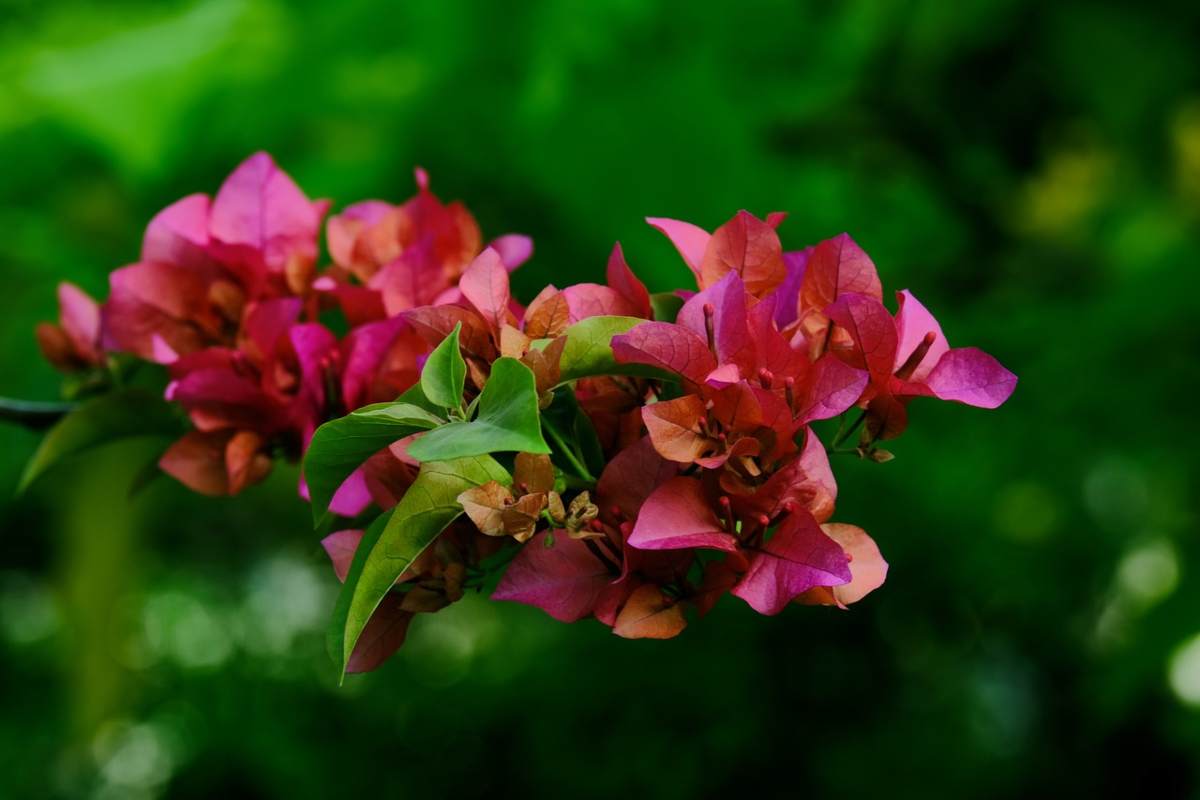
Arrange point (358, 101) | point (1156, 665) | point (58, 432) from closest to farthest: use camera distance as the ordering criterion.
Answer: point (58, 432), point (1156, 665), point (358, 101)

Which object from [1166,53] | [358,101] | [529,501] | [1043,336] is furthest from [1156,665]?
[529,501]

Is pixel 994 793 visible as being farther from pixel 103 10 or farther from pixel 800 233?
pixel 103 10

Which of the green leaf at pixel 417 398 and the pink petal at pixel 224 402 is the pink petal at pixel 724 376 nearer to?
the green leaf at pixel 417 398

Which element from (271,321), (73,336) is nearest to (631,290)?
(271,321)

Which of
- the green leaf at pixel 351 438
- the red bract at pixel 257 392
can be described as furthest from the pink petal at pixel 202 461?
the green leaf at pixel 351 438

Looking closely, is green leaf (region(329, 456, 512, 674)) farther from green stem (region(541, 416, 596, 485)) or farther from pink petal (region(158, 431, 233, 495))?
pink petal (region(158, 431, 233, 495))

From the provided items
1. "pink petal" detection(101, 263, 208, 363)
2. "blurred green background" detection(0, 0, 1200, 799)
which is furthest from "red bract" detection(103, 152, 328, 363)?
"blurred green background" detection(0, 0, 1200, 799)
